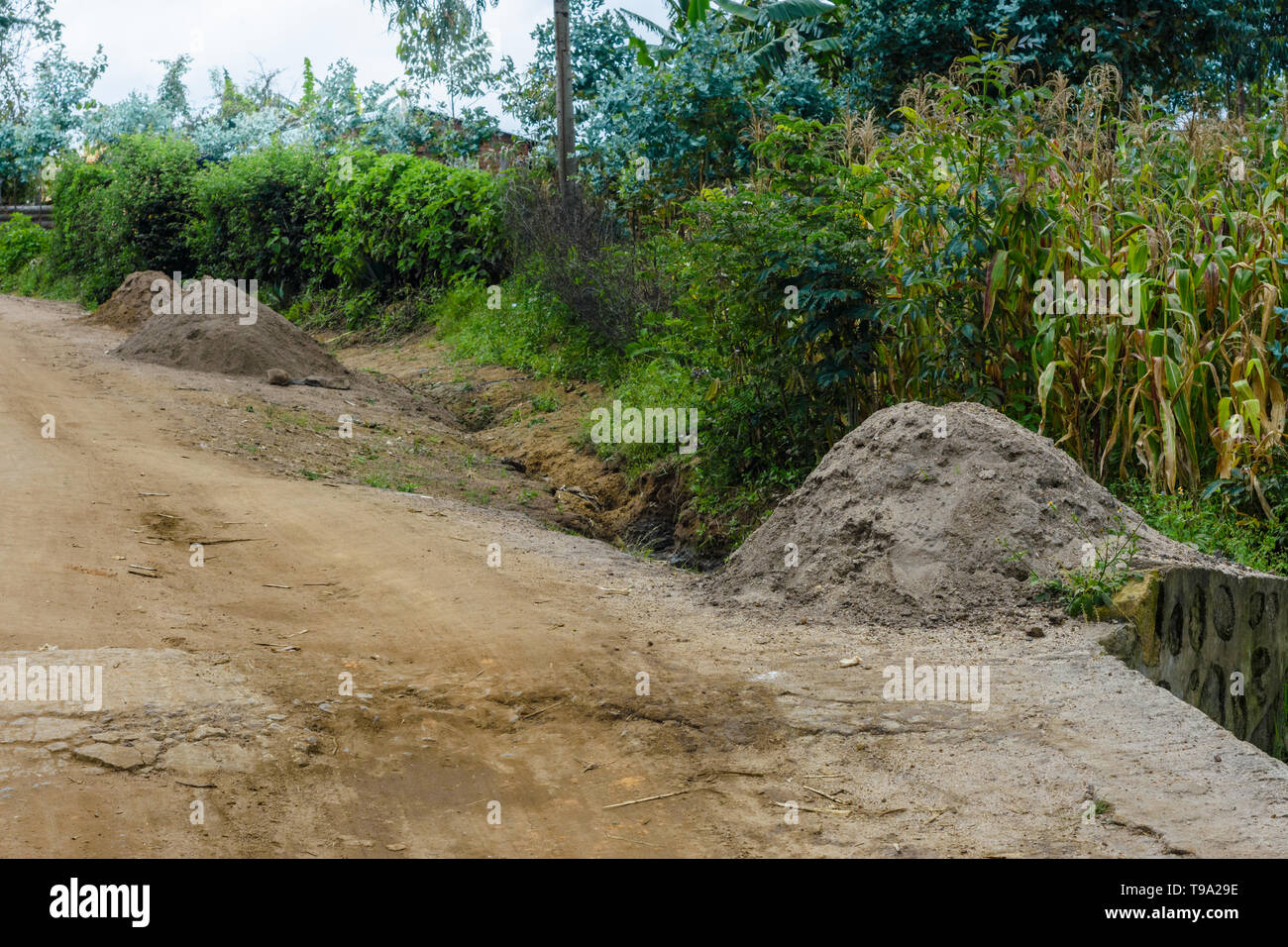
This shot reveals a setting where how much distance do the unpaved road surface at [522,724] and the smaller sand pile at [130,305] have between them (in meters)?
9.62

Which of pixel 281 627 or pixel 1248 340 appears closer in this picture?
pixel 281 627

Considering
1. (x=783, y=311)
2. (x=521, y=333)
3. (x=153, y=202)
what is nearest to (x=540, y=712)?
(x=783, y=311)

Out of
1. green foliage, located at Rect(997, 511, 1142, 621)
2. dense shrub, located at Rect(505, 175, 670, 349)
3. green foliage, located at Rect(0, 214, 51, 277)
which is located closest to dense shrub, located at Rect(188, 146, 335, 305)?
dense shrub, located at Rect(505, 175, 670, 349)

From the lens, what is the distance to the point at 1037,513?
5543 mm

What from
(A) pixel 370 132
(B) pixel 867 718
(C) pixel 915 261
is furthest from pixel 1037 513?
(A) pixel 370 132

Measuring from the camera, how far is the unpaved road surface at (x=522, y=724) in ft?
11.4

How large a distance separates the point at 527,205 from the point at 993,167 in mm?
9610

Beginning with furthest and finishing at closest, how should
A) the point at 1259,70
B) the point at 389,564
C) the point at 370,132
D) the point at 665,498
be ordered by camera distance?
the point at 370,132 → the point at 1259,70 → the point at 665,498 → the point at 389,564

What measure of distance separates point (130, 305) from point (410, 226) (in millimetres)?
4011

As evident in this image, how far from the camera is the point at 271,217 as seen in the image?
1947cm

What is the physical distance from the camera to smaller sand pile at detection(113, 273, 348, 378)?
12555 mm

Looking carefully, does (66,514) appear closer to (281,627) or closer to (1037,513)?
(281,627)

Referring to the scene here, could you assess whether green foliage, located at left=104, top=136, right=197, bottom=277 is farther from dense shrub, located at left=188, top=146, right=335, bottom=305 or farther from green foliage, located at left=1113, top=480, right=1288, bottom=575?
green foliage, located at left=1113, top=480, right=1288, bottom=575

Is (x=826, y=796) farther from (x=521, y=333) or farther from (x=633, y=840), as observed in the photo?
(x=521, y=333)
